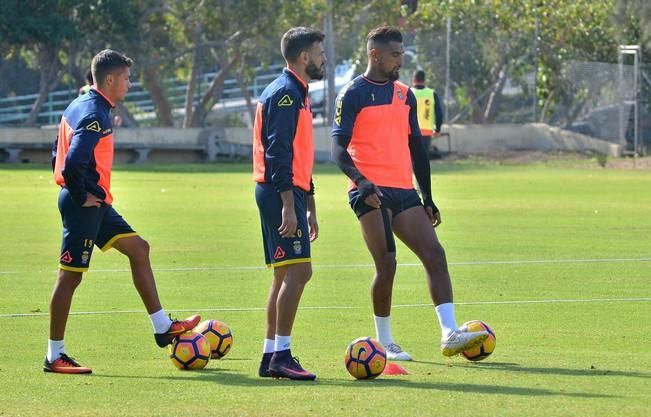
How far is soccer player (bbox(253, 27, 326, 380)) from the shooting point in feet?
29.8

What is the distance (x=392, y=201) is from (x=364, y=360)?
63.6 inches

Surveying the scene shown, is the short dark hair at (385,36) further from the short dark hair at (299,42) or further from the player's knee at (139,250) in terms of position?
the player's knee at (139,250)

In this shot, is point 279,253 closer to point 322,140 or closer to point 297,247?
point 297,247

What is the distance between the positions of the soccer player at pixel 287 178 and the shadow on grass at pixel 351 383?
0.12m

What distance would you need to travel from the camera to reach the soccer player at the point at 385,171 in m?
10.3

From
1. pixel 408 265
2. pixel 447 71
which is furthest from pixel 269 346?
pixel 447 71

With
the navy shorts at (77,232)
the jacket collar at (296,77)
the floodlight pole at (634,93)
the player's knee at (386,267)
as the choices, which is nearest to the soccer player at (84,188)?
the navy shorts at (77,232)

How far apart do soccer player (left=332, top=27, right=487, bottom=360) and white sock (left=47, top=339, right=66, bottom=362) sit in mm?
2194

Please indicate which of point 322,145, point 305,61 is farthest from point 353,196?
point 322,145

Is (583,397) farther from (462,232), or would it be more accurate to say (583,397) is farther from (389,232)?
(462,232)

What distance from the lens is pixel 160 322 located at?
10.0 m

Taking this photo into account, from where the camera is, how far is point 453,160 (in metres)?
43.9

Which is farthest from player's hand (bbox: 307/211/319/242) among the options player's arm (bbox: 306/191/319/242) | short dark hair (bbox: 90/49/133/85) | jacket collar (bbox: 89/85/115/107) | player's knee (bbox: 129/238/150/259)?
short dark hair (bbox: 90/49/133/85)

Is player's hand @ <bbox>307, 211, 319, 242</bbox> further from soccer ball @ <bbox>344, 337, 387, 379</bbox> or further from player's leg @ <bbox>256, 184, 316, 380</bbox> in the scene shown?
soccer ball @ <bbox>344, 337, 387, 379</bbox>
